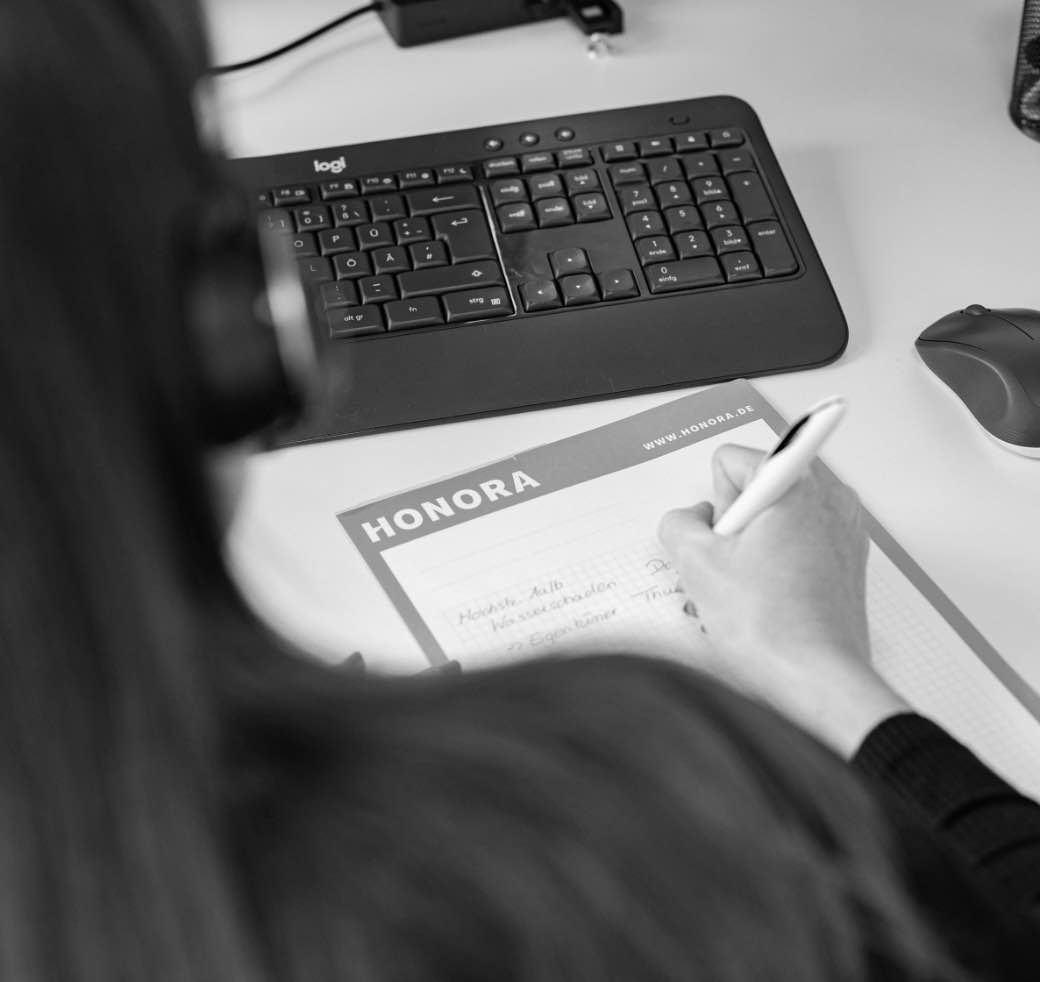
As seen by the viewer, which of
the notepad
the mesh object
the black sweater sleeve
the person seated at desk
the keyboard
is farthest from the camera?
the mesh object

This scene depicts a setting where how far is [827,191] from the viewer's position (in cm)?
81

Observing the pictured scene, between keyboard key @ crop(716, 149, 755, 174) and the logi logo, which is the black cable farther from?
keyboard key @ crop(716, 149, 755, 174)

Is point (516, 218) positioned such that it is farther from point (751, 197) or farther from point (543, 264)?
point (751, 197)

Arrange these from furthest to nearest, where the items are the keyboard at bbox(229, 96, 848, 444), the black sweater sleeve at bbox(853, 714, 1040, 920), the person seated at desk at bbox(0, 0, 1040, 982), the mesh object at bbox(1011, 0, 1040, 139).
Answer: the mesh object at bbox(1011, 0, 1040, 139) < the keyboard at bbox(229, 96, 848, 444) < the black sweater sleeve at bbox(853, 714, 1040, 920) < the person seated at desk at bbox(0, 0, 1040, 982)

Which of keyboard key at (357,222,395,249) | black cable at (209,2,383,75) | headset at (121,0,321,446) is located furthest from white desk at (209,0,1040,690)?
headset at (121,0,321,446)

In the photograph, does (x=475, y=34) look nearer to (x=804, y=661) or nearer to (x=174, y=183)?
(x=804, y=661)

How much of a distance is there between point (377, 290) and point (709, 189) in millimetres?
198

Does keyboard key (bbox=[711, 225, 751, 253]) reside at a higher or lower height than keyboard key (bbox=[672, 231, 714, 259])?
higher

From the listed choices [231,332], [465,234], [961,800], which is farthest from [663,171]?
[231,332]

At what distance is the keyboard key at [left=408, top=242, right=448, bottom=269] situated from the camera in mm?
718

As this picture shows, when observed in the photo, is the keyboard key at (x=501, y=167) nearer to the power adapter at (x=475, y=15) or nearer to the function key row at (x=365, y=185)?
the function key row at (x=365, y=185)

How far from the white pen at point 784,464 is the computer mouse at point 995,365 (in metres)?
0.13

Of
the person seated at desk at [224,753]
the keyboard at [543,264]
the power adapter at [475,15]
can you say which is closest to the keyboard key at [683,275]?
the keyboard at [543,264]

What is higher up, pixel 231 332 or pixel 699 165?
pixel 231 332
